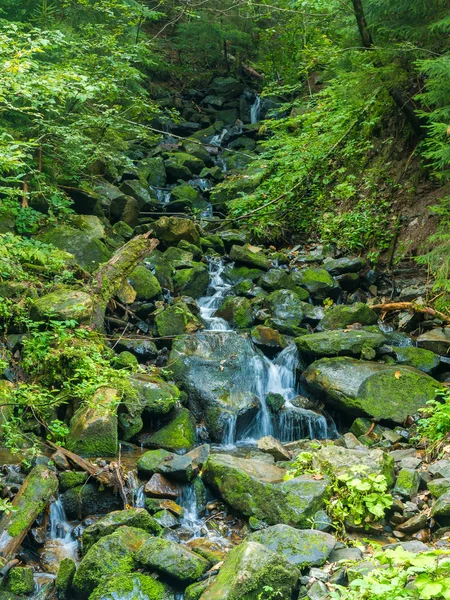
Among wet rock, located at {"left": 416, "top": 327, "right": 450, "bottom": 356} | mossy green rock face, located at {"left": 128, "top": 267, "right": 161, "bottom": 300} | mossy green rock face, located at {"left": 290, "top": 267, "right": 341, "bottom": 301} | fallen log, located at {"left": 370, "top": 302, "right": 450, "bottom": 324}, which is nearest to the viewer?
wet rock, located at {"left": 416, "top": 327, "right": 450, "bottom": 356}

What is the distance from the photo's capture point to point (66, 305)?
755cm

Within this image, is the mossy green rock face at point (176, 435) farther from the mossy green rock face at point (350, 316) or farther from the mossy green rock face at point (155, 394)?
the mossy green rock face at point (350, 316)

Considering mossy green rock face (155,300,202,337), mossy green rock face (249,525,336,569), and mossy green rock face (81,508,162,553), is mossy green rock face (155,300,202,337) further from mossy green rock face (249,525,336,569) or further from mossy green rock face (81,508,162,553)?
mossy green rock face (249,525,336,569)

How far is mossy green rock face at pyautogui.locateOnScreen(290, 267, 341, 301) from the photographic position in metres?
10.8

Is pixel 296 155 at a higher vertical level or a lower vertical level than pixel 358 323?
higher

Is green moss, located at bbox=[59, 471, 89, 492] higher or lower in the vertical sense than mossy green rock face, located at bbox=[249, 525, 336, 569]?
lower

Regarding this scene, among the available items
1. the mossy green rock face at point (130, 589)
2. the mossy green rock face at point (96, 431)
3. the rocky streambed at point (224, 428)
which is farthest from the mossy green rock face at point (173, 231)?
the mossy green rock face at point (130, 589)

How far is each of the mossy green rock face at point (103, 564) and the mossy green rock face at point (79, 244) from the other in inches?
231

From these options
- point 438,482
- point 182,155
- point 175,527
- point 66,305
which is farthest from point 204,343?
point 182,155

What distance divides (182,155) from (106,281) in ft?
30.7

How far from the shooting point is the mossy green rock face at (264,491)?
5.21 m

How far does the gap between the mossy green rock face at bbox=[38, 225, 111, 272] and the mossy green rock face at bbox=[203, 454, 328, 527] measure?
495cm

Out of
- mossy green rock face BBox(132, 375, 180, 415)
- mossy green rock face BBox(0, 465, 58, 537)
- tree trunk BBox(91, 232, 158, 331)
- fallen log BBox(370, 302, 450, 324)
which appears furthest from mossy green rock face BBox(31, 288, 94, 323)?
fallen log BBox(370, 302, 450, 324)

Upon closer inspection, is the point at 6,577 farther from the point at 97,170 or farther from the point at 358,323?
the point at 97,170
